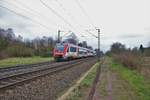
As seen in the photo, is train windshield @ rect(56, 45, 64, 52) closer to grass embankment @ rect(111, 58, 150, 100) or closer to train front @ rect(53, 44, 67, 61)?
train front @ rect(53, 44, 67, 61)

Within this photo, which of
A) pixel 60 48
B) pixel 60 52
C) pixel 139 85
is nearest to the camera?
pixel 139 85

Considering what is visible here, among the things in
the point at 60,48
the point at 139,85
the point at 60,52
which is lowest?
the point at 139,85

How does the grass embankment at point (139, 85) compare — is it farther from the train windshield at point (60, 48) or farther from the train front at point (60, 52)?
the train windshield at point (60, 48)

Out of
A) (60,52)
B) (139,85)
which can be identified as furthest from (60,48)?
(139,85)

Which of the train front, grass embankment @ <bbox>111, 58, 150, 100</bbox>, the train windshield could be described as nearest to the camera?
grass embankment @ <bbox>111, 58, 150, 100</bbox>

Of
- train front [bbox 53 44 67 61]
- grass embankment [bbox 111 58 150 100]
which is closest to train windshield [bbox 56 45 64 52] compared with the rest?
train front [bbox 53 44 67 61]

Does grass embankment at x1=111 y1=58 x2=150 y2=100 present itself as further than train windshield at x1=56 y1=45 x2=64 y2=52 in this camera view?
No

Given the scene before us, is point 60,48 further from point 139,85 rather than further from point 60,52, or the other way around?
point 139,85

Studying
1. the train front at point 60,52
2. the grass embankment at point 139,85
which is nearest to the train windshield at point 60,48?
the train front at point 60,52

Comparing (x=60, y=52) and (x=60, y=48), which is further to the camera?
(x=60, y=48)

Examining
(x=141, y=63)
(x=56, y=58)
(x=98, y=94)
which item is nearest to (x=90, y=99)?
(x=98, y=94)

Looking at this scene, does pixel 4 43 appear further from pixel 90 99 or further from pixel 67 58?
pixel 90 99

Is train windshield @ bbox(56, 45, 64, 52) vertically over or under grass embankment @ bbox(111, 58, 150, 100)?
over

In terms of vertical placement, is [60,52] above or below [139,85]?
above
